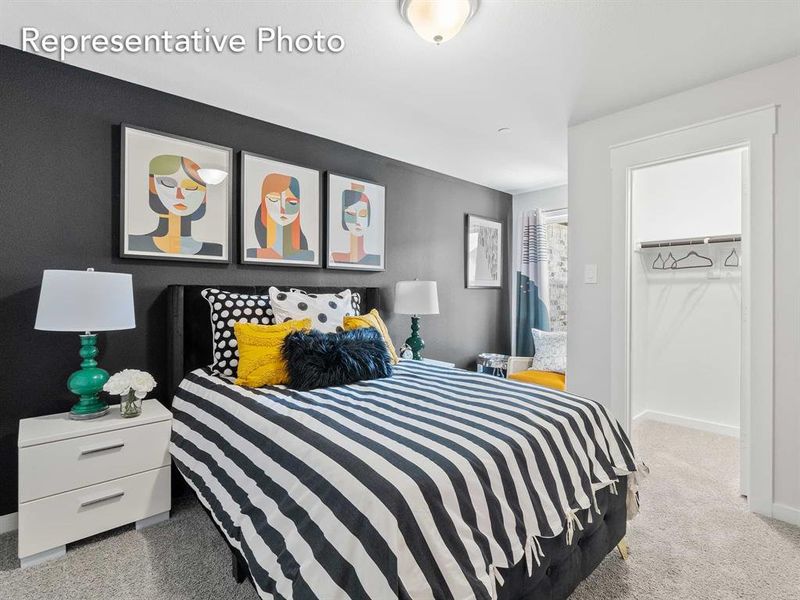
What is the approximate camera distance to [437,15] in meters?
1.73

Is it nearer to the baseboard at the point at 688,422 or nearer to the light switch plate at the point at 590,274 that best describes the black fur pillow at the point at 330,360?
the light switch plate at the point at 590,274

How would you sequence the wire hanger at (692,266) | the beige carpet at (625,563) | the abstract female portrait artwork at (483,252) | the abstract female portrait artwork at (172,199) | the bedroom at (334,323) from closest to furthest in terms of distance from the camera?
1. the bedroom at (334,323)
2. the beige carpet at (625,563)
3. the abstract female portrait artwork at (172,199)
4. the wire hanger at (692,266)
5. the abstract female portrait artwork at (483,252)

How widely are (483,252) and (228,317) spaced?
10.1 ft

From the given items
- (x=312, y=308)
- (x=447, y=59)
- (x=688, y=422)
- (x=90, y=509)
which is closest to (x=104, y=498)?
(x=90, y=509)

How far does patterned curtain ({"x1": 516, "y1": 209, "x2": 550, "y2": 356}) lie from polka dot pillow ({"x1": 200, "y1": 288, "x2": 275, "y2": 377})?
127 inches

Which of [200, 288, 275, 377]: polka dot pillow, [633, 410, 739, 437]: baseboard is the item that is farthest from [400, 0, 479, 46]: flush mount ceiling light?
[633, 410, 739, 437]: baseboard

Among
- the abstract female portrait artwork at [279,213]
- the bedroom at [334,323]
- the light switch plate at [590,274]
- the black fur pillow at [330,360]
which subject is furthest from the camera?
the light switch plate at [590,274]

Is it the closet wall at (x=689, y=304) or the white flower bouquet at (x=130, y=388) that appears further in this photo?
the closet wall at (x=689, y=304)

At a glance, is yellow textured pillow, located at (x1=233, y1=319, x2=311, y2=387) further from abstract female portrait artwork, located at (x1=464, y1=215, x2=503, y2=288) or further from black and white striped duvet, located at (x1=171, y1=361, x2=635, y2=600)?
abstract female portrait artwork, located at (x1=464, y1=215, x2=503, y2=288)

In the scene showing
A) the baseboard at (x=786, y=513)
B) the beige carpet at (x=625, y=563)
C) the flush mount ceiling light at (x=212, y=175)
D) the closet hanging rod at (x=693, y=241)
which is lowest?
the beige carpet at (x=625, y=563)

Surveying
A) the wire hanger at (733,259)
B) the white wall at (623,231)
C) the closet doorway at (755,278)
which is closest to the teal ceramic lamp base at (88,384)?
the white wall at (623,231)

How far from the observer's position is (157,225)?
247 centimetres

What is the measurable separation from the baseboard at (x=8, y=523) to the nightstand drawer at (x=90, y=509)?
0.44 m

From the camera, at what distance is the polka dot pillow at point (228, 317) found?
7.88 ft
